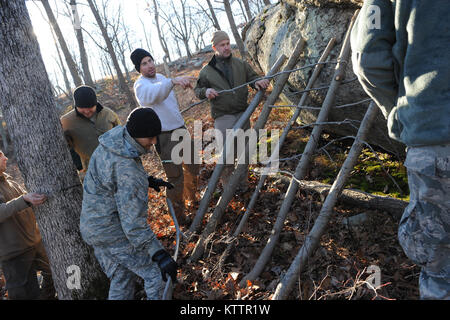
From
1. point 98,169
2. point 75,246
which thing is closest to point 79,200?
point 75,246

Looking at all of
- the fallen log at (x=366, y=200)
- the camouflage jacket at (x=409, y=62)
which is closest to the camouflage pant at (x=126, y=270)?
the fallen log at (x=366, y=200)

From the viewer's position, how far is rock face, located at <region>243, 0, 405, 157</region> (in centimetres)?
470

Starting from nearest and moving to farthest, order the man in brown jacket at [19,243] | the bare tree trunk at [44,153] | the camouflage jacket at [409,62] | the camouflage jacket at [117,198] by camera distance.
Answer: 1. the camouflage jacket at [409,62]
2. the camouflage jacket at [117,198]
3. the bare tree trunk at [44,153]
4. the man in brown jacket at [19,243]

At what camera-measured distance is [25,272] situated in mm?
3949

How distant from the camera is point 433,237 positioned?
1877 millimetres

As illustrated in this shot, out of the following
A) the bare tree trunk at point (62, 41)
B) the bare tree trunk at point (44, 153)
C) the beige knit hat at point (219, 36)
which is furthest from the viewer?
the bare tree trunk at point (62, 41)

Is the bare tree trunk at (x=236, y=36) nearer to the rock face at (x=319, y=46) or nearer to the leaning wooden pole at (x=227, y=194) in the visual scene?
the rock face at (x=319, y=46)

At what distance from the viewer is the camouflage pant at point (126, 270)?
3.25m

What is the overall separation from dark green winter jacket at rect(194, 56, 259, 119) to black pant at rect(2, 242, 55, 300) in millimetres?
3389

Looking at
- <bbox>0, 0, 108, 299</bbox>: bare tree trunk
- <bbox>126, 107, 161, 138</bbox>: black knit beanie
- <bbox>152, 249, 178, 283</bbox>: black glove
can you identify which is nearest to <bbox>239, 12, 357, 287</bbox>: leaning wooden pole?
<bbox>152, 249, 178, 283</bbox>: black glove

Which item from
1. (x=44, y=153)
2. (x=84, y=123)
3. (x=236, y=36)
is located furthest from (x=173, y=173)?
(x=236, y=36)

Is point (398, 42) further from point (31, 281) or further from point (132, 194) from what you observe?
point (31, 281)

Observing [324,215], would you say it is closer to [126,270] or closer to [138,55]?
[126,270]
